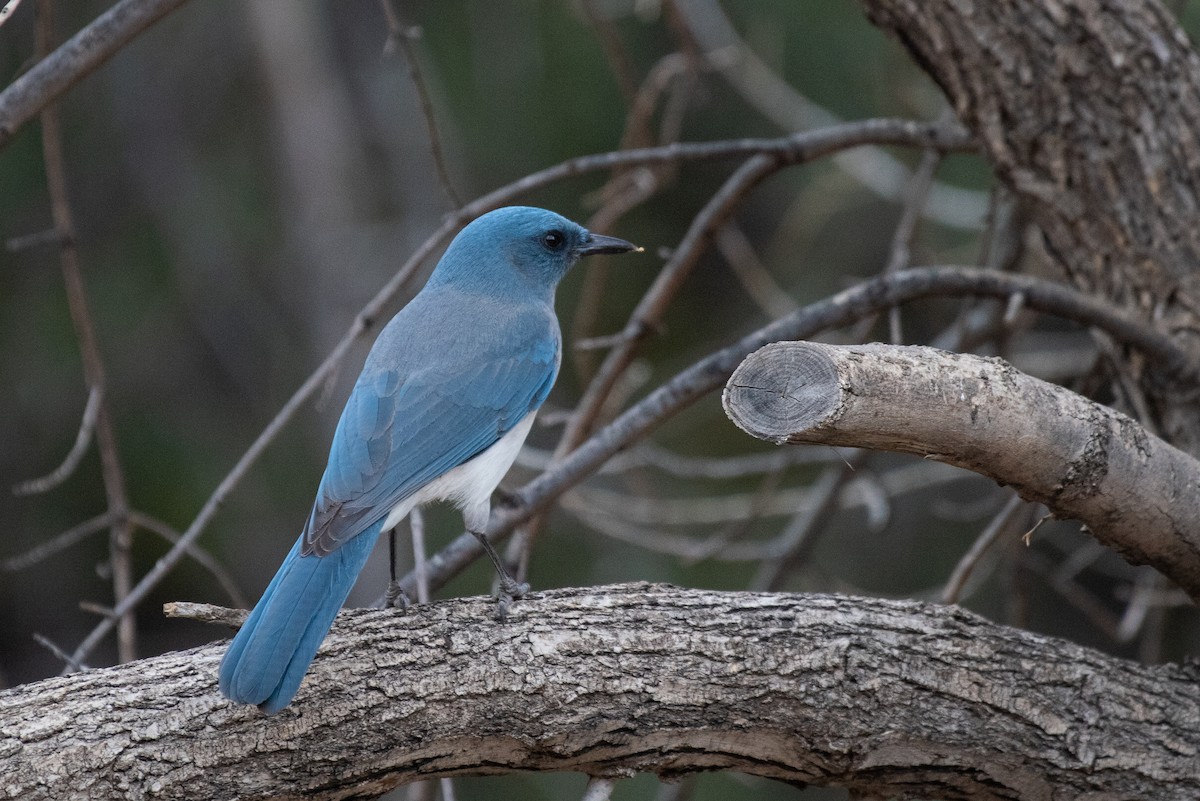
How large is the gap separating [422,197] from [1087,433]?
5.88 m

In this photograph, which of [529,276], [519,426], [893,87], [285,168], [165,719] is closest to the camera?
[165,719]

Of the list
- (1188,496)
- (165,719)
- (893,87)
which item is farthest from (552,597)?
(893,87)

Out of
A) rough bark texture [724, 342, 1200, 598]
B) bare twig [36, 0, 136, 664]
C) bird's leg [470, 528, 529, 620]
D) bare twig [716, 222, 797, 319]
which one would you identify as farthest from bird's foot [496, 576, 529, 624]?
bare twig [716, 222, 797, 319]

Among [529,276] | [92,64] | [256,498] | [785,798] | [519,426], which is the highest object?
[92,64]

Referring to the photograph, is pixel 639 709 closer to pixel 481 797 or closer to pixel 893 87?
pixel 893 87

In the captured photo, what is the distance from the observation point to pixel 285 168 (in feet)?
26.0

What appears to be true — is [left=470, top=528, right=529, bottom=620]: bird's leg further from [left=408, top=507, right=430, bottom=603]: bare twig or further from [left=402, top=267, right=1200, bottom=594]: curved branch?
[left=408, top=507, right=430, bottom=603]: bare twig

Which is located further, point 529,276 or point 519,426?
point 529,276

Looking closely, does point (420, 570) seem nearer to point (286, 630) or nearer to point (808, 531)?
point (286, 630)

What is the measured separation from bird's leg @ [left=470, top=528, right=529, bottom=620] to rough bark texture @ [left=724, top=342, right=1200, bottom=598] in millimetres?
750

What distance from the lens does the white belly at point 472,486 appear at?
345cm

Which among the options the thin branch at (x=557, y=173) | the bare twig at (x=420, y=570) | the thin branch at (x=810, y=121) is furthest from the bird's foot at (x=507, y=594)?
the thin branch at (x=810, y=121)

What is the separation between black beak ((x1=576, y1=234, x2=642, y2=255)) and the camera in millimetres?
4199

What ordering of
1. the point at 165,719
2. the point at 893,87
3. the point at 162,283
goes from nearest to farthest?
1. the point at 165,719
2. the point at 893,87
3. the point at 162,283
